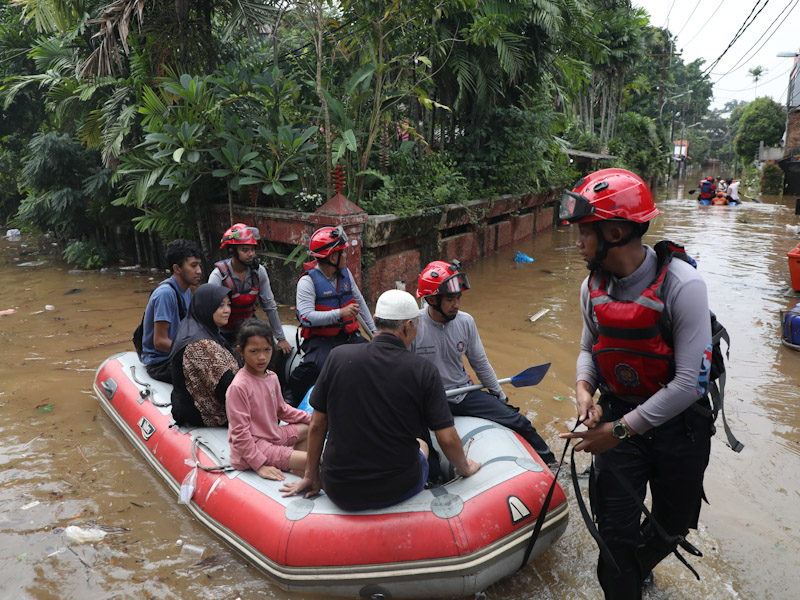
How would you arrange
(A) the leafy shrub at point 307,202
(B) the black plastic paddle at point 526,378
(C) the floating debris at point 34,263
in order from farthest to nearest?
(C) the floating debris at point 34,263 → (A) the leafy shrub at point 307,202 → (B) the black plastic paddle at point 526,378

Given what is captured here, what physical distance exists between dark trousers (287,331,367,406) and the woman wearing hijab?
80 centimetres

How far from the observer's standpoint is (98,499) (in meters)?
3.96

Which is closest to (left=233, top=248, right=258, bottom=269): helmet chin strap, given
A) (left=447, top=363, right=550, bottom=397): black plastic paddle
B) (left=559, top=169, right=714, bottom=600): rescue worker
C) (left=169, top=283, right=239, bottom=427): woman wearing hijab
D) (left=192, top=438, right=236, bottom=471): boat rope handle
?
(left=169, top=283, right=239, bottom=427): woman wearing hijab

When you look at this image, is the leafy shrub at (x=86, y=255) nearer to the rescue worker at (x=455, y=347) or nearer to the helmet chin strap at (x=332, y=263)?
the helmet chin strap at (x=332, y=263)

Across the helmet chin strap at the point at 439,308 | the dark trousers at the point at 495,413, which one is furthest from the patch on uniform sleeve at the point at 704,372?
the helmet chin strap at the point at 439,308

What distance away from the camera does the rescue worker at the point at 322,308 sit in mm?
4660

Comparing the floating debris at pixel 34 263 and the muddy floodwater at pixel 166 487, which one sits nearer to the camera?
the muddy floodwater at pixel 166 487

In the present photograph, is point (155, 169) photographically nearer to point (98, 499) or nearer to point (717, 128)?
point (98, 499)

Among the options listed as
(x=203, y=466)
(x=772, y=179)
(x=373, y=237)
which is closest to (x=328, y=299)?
(x=203, y=466)

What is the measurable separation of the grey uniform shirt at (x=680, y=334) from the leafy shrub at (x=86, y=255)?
418 inches

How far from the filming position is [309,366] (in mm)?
4613

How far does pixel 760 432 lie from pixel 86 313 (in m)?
8.03

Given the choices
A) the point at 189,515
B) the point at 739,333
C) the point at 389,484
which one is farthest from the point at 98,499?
the point at 739,333

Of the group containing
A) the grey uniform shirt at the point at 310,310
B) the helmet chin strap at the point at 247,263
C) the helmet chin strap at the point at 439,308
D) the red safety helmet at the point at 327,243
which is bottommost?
the grey uniform shirt at the point at 310,310
